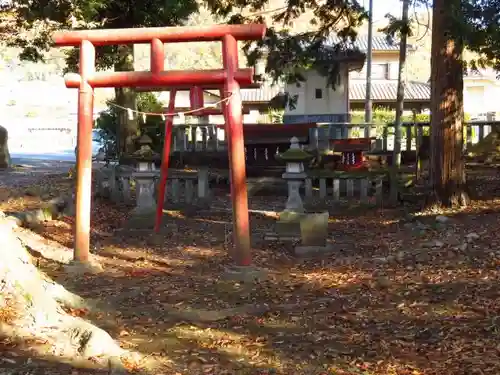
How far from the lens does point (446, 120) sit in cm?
977

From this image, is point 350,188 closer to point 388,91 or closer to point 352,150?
point 352,150

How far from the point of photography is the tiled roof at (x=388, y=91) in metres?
34.2

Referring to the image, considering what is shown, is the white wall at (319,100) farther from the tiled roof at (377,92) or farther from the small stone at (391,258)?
the small stone at (391,258)

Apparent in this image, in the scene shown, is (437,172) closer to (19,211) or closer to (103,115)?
(19,211)

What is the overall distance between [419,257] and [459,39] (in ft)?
10.6

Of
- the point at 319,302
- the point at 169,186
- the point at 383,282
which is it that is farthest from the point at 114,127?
the point at 319,302

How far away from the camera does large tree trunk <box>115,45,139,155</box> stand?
1636 cm

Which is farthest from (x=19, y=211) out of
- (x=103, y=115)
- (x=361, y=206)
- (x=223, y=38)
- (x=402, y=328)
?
(x=103, y=115)

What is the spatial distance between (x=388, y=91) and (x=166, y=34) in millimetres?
29981

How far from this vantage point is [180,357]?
172 inches

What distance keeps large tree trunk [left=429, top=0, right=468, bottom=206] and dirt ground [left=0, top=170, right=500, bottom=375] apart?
19.1 inches

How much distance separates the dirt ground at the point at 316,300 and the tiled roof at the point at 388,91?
82.2 ft

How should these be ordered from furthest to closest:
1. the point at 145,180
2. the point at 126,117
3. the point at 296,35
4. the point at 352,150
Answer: the point at 126,117
the point at 352,150
the point at 296,35
the point at 145,180

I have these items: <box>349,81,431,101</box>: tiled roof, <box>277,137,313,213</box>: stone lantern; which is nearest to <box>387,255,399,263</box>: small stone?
<box>277,137,313,213</box>: stone lantern
